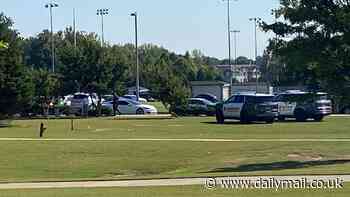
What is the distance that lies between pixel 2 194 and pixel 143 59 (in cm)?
14857

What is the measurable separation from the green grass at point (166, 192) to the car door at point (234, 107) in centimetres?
3622

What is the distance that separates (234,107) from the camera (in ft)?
171

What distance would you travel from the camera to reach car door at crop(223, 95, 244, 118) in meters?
52.1

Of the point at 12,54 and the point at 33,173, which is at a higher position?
the point at 12,54

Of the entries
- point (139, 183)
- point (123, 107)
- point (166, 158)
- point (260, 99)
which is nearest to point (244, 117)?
point (260, 99)

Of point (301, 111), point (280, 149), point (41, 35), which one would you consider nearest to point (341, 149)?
point (280, 149)

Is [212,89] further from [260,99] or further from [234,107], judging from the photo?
[260,99]

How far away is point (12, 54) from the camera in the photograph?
2100 inches

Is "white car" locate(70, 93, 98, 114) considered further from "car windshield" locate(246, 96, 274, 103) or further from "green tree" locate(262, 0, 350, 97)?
"green tree" locate(262, 0, 350, 97)

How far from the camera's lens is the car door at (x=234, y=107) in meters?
52.1

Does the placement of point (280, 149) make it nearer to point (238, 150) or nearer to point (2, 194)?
point (238, 150)

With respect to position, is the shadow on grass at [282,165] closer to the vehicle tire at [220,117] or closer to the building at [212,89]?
the vehicle tire at [220,117]

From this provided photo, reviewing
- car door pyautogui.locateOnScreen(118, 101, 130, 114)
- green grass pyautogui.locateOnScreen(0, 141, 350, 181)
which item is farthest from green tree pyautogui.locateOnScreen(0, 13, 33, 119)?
green grass pyautogui.locateOnScreen(0, 141, 350, 181)

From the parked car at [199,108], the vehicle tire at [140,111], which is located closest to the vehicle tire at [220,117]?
the parked car at [199,108]
